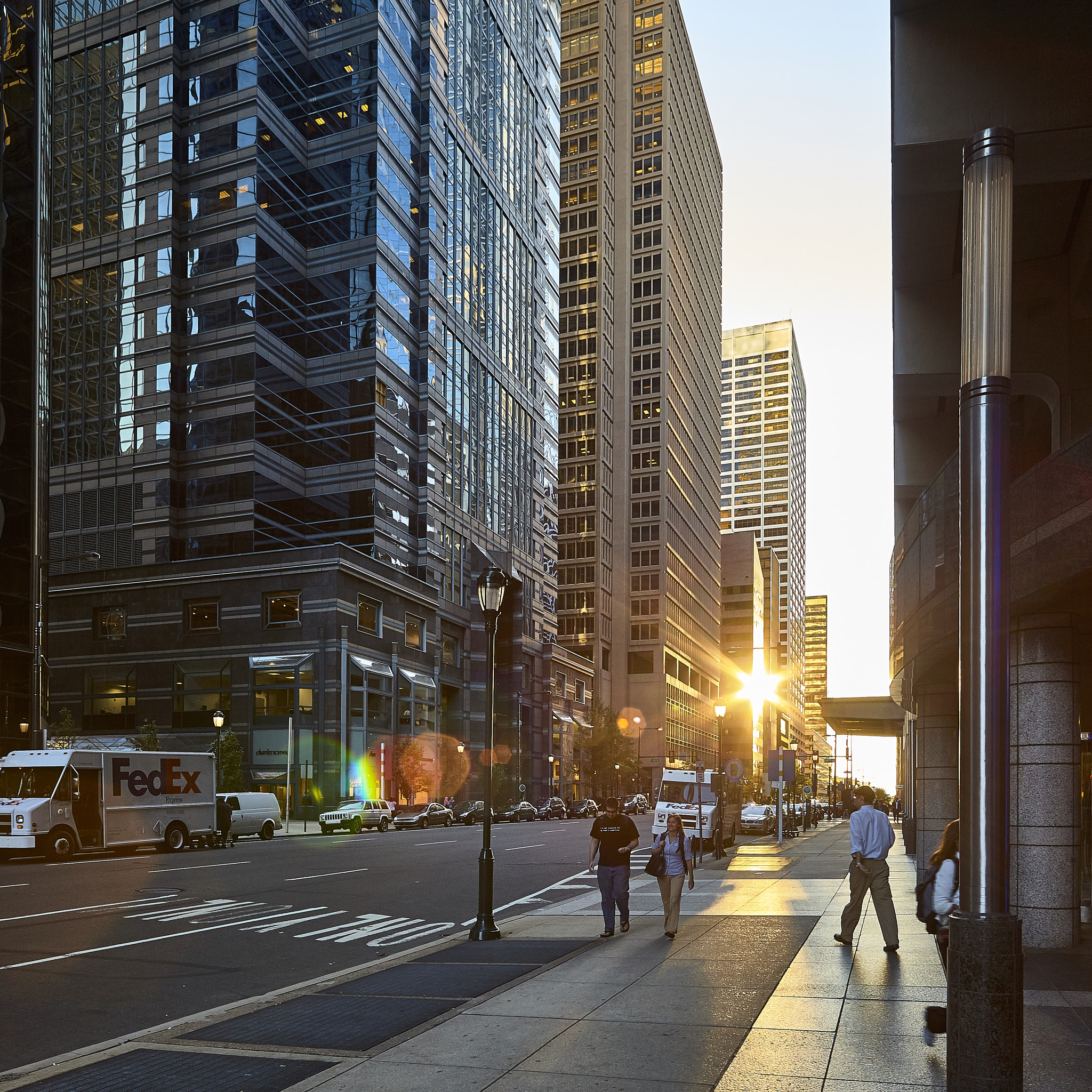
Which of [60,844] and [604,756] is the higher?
[60,844]

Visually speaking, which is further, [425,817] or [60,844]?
[425,817]

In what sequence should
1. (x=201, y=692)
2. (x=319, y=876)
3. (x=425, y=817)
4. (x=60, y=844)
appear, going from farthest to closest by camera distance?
(x=201, y=692), (x=425, y=817), (x=60, y=844), (x=319, y=876)

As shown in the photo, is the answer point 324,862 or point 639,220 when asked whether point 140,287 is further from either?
point 639,220

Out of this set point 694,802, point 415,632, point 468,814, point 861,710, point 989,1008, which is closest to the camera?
point 989,1008

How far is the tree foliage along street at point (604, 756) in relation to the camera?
107562 millimetres

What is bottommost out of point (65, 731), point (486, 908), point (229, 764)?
point (229, 764)

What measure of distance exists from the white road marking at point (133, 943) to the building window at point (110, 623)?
53.5 m

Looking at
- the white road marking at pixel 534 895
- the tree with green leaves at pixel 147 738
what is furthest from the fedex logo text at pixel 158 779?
the tree with green leaves at pixel 147 738

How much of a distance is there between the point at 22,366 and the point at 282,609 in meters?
20.7

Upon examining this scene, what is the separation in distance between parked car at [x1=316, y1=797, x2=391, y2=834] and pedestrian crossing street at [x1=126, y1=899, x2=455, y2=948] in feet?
96.0

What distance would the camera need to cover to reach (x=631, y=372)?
5689 inches

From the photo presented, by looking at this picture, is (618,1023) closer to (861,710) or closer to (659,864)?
(659,864)

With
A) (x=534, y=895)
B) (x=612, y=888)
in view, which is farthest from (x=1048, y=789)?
(x=534, y=895)

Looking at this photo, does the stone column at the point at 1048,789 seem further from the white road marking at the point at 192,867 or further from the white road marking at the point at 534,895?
the white road marking at the point at 192,867
